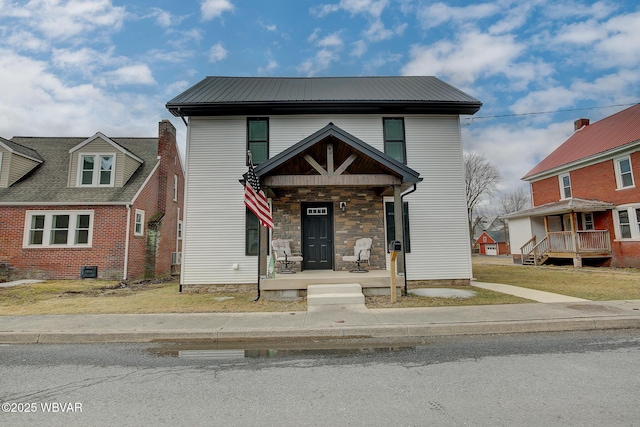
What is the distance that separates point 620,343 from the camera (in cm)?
476

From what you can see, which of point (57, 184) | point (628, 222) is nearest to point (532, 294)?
point (628, 222)

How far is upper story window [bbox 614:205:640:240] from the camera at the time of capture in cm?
1573

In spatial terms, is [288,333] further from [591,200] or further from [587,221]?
[587,221]

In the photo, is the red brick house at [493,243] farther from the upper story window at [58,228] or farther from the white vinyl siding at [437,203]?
the upper story window at [58,228]

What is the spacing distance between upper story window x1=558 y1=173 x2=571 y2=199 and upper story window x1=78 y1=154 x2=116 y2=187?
1041 inches

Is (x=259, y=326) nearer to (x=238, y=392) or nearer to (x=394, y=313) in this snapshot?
(x=238, y=392)

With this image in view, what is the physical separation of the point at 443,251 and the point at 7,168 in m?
19.2

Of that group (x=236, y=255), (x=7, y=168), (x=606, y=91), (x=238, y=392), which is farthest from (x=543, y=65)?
(x=7, y=168)

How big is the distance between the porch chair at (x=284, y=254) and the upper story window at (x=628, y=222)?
58.1 ft

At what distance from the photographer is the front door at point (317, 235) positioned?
10500 mm

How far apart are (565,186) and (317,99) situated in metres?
19.1

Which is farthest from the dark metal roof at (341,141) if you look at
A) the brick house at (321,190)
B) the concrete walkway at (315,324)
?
the concrete walkway at (315,324)

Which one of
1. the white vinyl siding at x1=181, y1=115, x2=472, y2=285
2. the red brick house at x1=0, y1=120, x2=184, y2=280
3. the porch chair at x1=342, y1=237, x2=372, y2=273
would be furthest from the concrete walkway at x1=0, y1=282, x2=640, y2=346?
the red brick house at x1=0, y1=120, x2=184, y2=280

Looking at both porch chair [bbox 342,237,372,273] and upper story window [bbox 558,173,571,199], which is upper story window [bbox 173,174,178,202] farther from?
upper story window [bbox 558,173,571,199]
